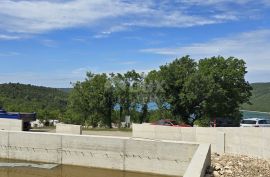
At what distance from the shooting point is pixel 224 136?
26.7 m

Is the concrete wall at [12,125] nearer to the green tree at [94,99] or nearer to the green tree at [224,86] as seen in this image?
Result: the green tree at [224,86]

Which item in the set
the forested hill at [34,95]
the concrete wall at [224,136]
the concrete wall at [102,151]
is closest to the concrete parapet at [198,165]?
the concrete wall at [224,136]

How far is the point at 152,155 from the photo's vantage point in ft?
85.4

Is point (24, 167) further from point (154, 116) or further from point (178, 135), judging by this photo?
point (154, 116)

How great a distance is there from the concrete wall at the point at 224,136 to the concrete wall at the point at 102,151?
2.72 metres

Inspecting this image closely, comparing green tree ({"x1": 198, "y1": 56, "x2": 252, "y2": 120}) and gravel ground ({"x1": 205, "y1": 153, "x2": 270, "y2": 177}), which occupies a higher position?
green tree ({"x1": 198, "y1": 56, "x2": 252, "y2": 120})

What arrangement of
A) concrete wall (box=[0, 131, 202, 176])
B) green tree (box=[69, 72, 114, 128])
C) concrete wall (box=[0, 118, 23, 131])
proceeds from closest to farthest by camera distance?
concrete wall (box=[0, 131, 202, 176]) → concrete wall (box=[0, 118, 23, 131]) → green tree (box=[69, 72, 114, 128])

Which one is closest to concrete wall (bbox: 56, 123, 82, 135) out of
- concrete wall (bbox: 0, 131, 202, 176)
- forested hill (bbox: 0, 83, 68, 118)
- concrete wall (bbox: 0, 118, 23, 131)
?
concrete wall (bbox: 0, 118, 23, 131)

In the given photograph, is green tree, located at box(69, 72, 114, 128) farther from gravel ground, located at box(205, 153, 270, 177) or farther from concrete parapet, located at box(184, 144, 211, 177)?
concrete parapet, located at box(184, 144, 211, 177)

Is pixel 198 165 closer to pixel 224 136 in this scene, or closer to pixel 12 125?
pixel 224 136

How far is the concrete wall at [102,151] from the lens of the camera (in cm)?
2527

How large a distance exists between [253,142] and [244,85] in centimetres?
3515

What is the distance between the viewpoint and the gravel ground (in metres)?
18.8

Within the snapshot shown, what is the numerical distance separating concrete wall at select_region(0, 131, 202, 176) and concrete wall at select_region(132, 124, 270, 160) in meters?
2.72
